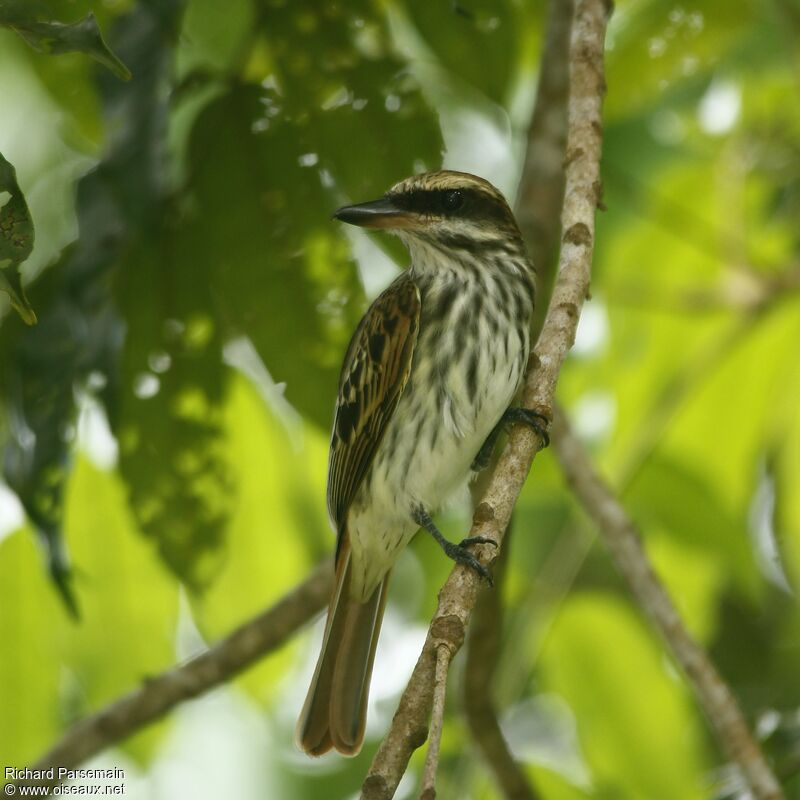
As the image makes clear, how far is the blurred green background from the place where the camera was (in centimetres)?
295

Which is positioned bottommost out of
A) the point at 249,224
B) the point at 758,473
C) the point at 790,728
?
the point at 790,728

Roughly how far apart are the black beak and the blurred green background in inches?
2.5

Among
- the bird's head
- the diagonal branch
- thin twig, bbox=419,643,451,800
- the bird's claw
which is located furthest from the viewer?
the diagonal branch

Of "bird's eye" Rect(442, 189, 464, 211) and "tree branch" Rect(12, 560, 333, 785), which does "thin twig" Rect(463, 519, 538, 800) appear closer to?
"tree branch" Rect(12, 560, 333, 785)

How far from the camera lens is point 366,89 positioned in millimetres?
3039

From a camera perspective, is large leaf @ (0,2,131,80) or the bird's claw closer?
large leaf @ (0,2,131,80)

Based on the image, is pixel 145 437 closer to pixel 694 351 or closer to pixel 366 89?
pixel 366 89

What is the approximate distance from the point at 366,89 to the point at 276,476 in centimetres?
96

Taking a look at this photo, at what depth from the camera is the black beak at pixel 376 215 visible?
2873 millimetres

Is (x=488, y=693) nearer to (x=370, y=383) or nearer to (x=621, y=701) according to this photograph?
(x=621, y=701)

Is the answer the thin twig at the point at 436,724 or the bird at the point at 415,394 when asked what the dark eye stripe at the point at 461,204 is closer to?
the bird at the point at 415,394

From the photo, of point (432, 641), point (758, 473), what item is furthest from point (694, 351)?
point (432, 641)

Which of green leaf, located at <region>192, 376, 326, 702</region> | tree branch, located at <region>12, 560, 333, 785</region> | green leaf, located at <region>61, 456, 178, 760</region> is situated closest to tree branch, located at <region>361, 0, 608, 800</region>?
green leaf, located at <region>192, 376, 326, 702</region>

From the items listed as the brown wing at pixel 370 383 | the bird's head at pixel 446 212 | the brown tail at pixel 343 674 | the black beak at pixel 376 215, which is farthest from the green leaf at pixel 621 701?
the black beak at pixel 376 215
